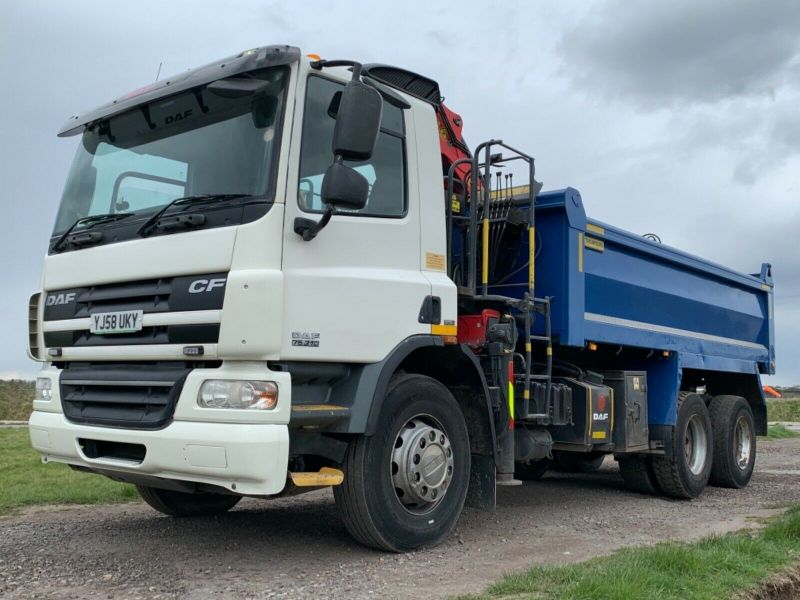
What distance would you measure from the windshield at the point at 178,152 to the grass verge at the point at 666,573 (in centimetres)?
251

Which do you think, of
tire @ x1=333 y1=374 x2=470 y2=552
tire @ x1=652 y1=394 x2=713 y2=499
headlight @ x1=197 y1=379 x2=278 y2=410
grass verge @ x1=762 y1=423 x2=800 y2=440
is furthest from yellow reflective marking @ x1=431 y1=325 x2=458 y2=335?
grass verge @ x1=762 y1=423 x2=800 y2=440

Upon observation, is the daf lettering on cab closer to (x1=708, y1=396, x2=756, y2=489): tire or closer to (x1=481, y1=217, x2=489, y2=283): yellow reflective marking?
(x1=481, y1=217, x2=489, y2=283): yellow reflective marking

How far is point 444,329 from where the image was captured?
5.57 meters

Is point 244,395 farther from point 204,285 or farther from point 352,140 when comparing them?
point 352,140

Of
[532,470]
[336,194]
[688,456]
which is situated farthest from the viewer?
[532,470]

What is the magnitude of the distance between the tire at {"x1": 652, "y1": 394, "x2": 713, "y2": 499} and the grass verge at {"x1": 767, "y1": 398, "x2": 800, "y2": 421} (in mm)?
19328

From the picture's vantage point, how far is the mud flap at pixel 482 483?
5.96 m

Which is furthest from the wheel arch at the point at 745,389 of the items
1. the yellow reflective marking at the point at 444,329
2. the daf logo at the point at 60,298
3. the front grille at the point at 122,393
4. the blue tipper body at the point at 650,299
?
the daf logo at the point at 60,298

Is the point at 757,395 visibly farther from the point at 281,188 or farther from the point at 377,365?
the point at 281,188

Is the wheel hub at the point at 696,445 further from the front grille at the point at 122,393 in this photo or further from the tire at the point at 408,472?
the front grille at the point at 122,393

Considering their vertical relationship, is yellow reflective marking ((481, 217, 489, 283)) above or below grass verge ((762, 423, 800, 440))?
above

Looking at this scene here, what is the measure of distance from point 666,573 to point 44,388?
3.97 metres

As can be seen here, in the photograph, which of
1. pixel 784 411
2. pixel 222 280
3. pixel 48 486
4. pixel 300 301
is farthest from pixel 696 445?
pixel 784 411

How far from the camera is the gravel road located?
4531 mm
